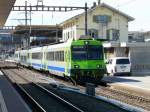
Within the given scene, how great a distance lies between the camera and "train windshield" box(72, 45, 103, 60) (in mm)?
30391

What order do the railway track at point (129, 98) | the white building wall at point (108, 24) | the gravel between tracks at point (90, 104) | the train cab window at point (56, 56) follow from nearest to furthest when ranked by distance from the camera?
the gravel between tracks at point (90, 104) → the railway track at point (129, 98) → the train cab window at point (56, 56) → the white building wall at point (108, 24)

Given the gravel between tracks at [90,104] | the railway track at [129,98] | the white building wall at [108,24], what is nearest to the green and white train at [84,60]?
the railway track at [129,98]

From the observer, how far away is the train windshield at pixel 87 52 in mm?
30391

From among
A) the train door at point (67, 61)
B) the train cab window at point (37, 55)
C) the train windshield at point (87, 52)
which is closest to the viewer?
the train windshield at point (87, 52)

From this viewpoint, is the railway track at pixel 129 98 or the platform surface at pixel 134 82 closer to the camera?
the railway track at pixel 129 98

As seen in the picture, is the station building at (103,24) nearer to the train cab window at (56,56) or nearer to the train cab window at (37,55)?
the train cab window at (37,55)

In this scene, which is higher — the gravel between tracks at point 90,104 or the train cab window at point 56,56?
the train cab window at point 56,56

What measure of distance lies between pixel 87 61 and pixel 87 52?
64 centimetres

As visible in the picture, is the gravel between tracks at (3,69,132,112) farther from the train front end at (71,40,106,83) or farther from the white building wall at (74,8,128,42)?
the white building wall at (74,8,128,42)

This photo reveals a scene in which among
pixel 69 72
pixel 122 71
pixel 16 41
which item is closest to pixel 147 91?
pixel 69 72

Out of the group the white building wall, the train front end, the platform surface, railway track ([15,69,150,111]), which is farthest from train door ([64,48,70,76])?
the white building wall

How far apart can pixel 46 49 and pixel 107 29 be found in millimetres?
39529

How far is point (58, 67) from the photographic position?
34688 millimetres

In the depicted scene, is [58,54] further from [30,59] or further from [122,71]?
[30,59]
